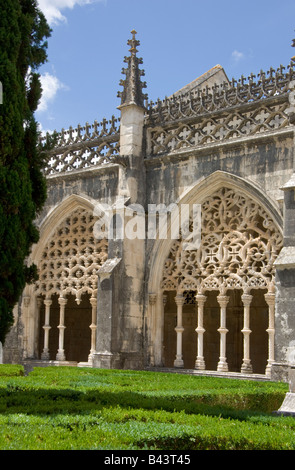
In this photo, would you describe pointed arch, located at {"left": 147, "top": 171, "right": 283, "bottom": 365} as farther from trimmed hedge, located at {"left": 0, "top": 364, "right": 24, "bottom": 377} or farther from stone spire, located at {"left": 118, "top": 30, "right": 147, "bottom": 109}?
trimmed hedge, located at {"left": 0, "top": 364, "right": 24, "bottom": 377}

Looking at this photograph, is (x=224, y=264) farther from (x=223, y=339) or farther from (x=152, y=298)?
(x=152, y=298)

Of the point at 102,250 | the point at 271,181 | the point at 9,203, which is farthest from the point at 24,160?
the point at 102,250

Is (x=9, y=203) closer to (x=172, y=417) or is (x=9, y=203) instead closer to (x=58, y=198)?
(x=172, y=417)

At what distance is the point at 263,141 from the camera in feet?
37.8

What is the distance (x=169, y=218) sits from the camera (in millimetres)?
12859

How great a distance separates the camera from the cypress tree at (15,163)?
6.32 metres

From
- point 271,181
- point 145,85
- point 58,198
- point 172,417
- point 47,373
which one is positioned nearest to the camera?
point 172,417

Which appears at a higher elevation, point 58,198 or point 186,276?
point 58,198

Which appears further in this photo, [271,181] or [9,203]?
[271,181]

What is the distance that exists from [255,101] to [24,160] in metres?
6.48

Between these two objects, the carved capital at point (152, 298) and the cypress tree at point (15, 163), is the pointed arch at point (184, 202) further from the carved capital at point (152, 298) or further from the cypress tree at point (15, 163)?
the cypress tree at point (15, 163)

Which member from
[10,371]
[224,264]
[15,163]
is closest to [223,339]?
[224,264]

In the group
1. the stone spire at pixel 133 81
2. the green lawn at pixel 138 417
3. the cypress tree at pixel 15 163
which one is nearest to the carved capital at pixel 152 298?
the stone spire at pixel 133 81

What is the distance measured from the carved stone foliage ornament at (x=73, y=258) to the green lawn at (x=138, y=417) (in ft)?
18.8
